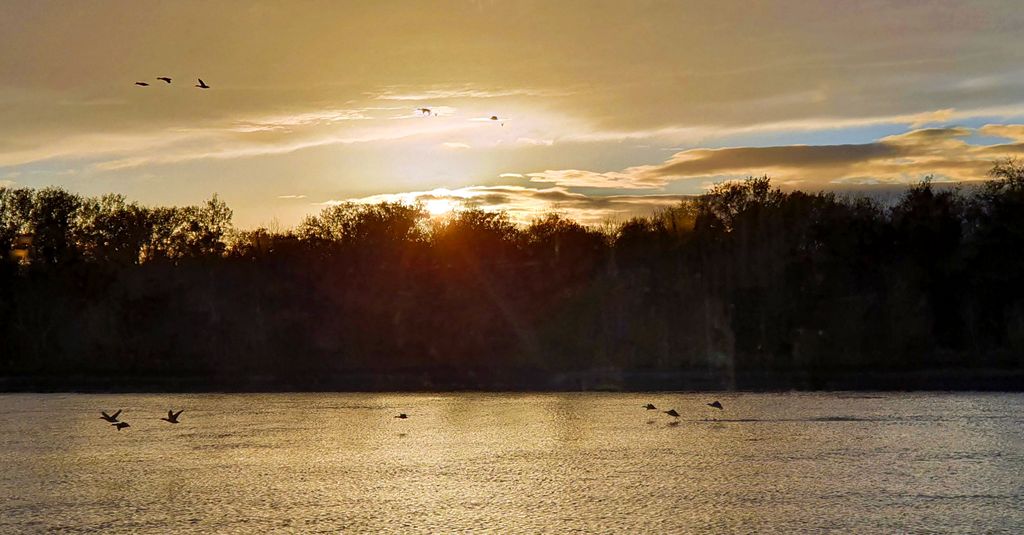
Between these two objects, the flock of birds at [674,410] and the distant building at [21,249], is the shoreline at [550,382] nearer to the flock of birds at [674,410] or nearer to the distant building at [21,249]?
the distant building at [21,249]

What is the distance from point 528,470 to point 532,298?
4705cm

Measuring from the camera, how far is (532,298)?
7406 centimetres

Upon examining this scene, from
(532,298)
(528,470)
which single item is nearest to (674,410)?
(528,470)

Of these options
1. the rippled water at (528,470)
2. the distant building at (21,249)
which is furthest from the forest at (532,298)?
the rippled water at (528,470)

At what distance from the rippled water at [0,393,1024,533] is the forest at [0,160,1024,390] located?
2042 cm

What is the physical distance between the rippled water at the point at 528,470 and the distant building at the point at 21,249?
124 feet

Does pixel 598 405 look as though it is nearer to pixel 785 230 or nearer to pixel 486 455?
pixel 486 455

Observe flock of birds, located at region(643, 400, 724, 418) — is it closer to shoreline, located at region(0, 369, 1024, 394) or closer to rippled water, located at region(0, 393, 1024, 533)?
rippled water, located at region(0, 393, 1024, 533)

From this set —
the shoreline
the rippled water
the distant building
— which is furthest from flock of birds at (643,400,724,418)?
the distant building

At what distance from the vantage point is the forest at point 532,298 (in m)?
65.8

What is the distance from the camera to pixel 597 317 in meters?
72.0

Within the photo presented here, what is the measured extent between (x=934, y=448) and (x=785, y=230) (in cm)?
4215

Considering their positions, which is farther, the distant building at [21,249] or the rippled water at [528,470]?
the distant building at [21,249]

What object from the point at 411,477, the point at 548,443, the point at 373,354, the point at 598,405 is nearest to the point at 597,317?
the point at 373,354
